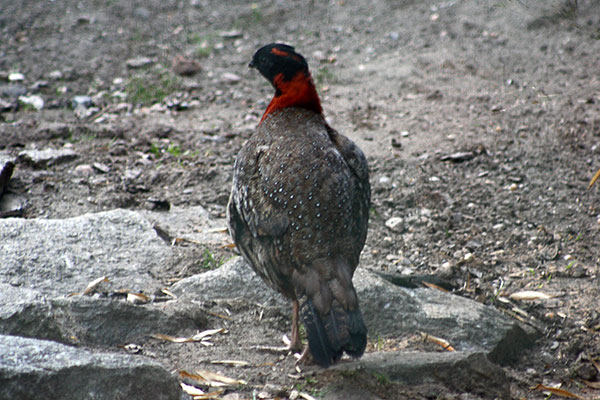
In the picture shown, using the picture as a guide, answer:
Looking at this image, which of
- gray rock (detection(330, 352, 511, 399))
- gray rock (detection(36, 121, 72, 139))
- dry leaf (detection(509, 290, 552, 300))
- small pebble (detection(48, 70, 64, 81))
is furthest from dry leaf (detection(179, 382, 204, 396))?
small pebble (detection(48, 70, 64, 81))

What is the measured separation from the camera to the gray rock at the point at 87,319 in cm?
344

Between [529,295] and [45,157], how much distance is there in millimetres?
4691

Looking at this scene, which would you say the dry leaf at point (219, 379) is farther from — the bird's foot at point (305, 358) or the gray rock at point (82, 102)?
the gray rock at point (82, 102)

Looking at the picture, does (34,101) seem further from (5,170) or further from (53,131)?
(5,170)

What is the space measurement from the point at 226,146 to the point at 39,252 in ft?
9.32

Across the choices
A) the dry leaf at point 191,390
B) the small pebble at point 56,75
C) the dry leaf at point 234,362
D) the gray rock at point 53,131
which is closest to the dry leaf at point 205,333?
the dry leaf at point 234,362

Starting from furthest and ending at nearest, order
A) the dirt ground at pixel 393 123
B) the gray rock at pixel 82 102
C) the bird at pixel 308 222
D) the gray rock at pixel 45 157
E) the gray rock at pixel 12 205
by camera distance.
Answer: the gray rock at pixel 82 102
the gray rock at pixel 45 157
the gray rock at pixel 12 205
the dirt ground at pixel 393 123
the bird at pixel 308 222

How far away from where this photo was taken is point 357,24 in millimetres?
10367

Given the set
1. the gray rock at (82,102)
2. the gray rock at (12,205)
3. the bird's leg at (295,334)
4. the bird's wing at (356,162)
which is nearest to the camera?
the bird's leg at (295,334)

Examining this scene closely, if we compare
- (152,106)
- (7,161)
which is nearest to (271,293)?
(7,161)

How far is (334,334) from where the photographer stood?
3.37 m

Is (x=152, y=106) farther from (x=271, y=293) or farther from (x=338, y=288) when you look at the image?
(x=338, y=288)

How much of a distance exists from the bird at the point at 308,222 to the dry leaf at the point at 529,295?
150 centimetres

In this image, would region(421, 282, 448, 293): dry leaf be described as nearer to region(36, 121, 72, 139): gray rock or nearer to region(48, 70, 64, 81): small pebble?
region(36, 121, 72, 139): gray rock
